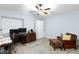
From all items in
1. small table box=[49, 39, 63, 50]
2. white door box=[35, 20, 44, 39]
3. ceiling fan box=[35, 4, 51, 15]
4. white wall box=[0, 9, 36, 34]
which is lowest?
small table box=[49, 39, 63, 50]

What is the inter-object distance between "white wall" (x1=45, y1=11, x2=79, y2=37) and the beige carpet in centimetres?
18

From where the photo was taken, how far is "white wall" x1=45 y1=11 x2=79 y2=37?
6.23 ft

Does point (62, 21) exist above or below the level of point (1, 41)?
above

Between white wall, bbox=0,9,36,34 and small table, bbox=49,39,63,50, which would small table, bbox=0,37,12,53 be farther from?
small table, bbox=49,39,63,50

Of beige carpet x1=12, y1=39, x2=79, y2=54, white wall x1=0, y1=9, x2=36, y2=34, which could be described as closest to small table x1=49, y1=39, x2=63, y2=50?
beige carpet x1=12, y1=39, x2=79, y2=54

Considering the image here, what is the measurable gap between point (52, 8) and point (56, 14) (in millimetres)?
125

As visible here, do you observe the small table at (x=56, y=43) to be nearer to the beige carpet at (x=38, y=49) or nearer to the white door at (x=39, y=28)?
the beige carpet at (x=38, y=49)

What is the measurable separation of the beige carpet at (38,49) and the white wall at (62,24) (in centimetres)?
18

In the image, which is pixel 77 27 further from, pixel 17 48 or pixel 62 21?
pixel 17 48

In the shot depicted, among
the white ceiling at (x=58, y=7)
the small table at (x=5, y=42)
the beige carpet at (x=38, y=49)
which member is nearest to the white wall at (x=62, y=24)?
the white ceiling at (x=58, y=7)

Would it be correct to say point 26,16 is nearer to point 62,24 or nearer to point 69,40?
point 62,24
